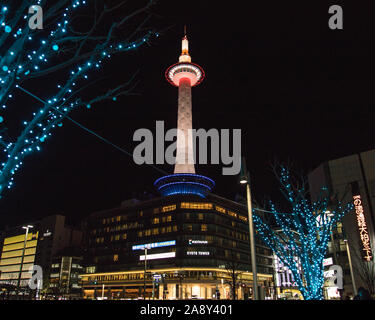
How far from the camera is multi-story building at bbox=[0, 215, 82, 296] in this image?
123 metres

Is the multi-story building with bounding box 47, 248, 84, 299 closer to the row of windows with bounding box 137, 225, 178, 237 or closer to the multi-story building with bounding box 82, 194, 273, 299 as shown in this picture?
the multi-story building with bounding box 82, 194, 273, 299

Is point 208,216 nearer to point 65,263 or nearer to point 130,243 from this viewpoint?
point 130,243

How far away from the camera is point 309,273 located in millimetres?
14305

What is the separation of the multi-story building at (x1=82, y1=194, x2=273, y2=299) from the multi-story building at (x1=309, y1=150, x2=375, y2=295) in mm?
20155

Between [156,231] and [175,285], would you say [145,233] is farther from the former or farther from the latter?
[175,285]

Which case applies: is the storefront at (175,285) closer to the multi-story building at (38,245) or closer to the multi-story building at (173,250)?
the multi-story building at (173,250)

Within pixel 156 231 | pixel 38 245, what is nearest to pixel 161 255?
pixel 156 231

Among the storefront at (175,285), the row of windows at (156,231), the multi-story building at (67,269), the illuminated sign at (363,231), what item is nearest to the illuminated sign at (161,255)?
the storefront at (175,285)

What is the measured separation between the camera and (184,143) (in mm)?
94000

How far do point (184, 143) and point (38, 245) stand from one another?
80161 mm

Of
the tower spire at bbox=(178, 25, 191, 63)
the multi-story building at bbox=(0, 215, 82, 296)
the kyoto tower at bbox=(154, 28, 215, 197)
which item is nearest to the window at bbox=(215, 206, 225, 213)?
the kyoto tower at bbox=(154, 28, 215, 197)

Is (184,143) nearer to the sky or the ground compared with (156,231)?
nearer to the sky

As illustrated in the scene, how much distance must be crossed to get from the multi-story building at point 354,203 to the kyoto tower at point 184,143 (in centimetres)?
3379

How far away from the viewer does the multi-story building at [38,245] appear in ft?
403
